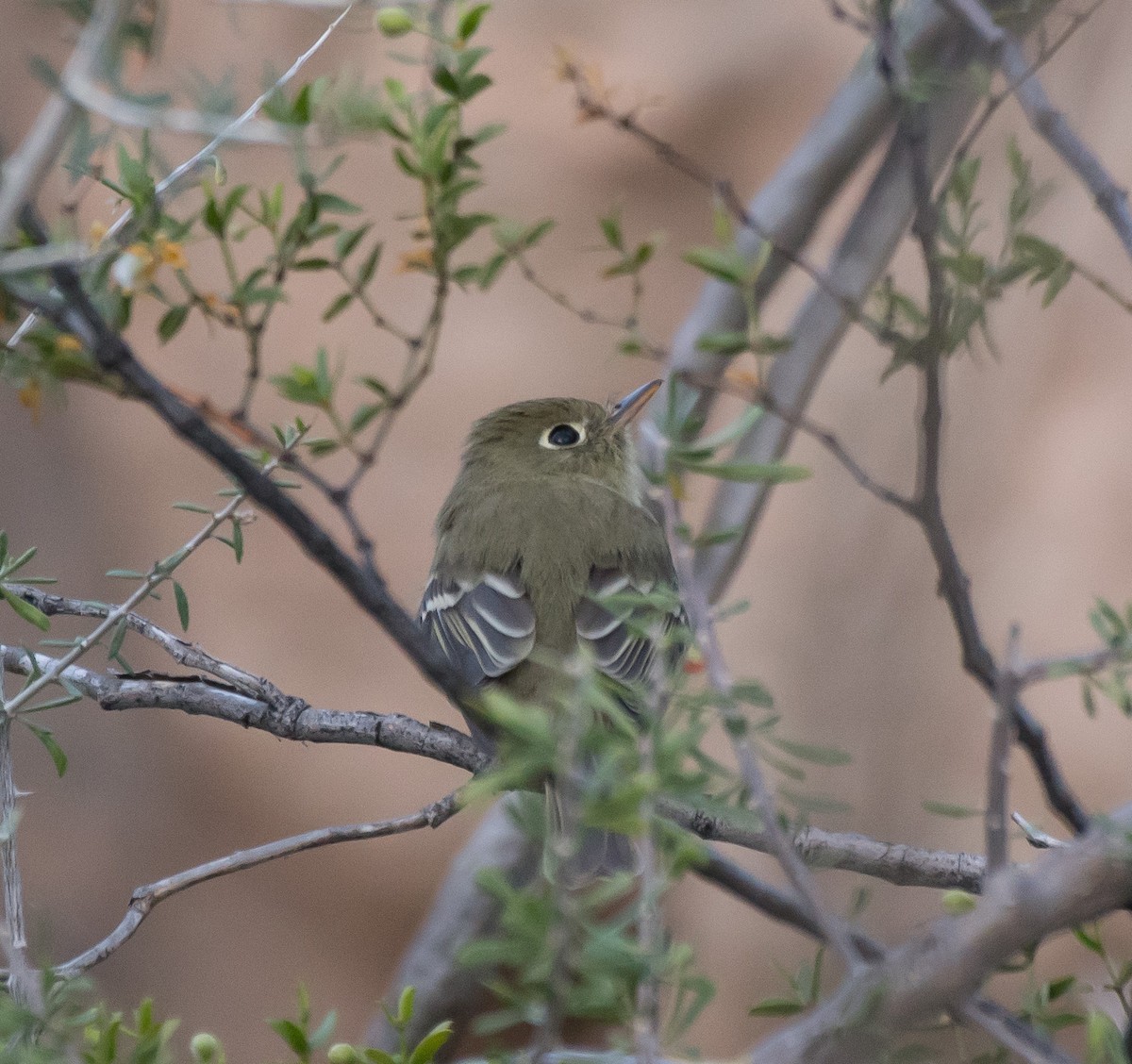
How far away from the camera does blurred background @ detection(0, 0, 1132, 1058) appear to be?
5.95 meters

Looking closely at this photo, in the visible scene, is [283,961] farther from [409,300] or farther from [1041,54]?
[1041,54]

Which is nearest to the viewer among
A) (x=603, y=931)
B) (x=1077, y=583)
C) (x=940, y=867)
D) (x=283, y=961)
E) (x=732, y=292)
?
(x=603, y=931)

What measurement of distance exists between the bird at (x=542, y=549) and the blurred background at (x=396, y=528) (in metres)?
2.26

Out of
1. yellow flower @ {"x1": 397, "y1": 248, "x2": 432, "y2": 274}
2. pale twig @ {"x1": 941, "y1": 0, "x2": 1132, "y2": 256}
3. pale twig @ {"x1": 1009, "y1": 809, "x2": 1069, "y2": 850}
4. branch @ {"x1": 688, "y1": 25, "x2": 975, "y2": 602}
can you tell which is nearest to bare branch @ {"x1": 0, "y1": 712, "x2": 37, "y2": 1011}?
yellow flower @ {"x1": 397, "y1": 248, "x2": 432, "y2": 274}

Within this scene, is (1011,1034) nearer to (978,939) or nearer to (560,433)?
(978,939)

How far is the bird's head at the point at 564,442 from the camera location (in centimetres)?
379

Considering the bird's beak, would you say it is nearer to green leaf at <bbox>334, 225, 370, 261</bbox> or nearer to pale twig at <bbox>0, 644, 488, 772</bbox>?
pale twig at <bbox>0, 644, 488, 772</bbox>

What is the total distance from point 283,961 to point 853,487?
12.0 ft

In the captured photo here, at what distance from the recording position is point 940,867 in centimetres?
211

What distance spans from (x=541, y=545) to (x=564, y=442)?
2.11 ft

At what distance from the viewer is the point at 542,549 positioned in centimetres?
329

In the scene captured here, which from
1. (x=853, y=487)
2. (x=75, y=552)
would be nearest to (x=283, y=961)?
(x=75, y=552)

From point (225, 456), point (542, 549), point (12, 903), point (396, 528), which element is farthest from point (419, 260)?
point (396, 528)

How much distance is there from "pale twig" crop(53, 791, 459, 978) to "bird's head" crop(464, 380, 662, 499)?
65.5 inches
